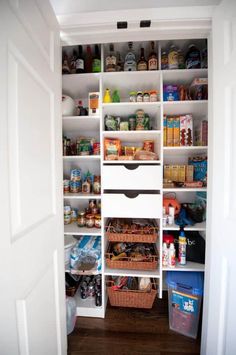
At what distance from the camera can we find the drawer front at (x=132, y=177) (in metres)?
1.23

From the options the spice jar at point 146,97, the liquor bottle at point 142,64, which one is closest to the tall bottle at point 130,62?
the liquor bottle at point 142,64

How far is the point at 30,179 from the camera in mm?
611

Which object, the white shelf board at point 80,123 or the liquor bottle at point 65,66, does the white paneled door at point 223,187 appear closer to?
the white shelf board at point 80,123

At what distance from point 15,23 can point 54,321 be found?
A: 122 centimetres

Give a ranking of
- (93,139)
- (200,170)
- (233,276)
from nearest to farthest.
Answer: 1. (233,276)
2. (200,170)
3. (93,139)

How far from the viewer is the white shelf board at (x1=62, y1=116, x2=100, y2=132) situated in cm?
129

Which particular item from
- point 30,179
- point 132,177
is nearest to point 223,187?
point 132,177

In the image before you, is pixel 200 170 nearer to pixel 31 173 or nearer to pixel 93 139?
pixel 93 139

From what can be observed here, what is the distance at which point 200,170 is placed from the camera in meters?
1.37

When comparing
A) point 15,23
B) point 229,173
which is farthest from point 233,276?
point 15,23

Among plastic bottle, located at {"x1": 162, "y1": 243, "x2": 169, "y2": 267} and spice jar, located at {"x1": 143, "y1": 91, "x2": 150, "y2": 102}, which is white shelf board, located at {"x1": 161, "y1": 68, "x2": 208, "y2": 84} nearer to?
spice jar, located at {"x1": 143, "y1": 91, "x2": 150, "y2": 102}

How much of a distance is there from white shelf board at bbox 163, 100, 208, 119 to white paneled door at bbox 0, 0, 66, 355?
82 centimetres

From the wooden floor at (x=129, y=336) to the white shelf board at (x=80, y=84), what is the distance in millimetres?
1910

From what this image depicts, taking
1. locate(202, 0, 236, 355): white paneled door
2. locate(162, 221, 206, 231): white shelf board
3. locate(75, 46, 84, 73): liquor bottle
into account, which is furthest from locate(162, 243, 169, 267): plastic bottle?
locate(75, 46, 84, 73): liquor bottle
